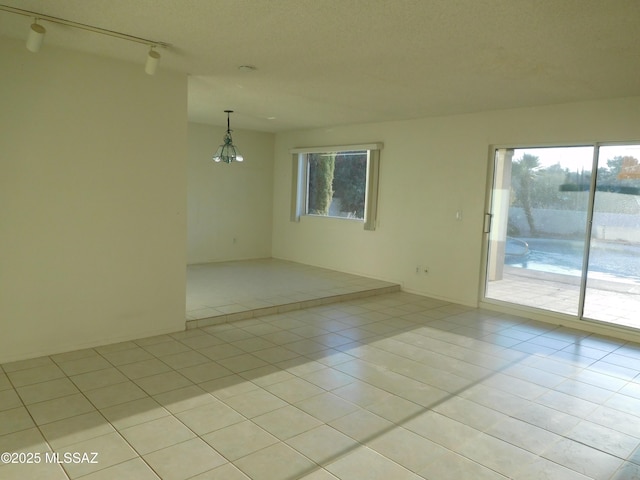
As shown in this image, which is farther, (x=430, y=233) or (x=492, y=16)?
(x=430, y=233)

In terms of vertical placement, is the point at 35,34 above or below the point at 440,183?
above

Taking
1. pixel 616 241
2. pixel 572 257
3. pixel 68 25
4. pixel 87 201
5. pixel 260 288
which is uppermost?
pixel 68 25

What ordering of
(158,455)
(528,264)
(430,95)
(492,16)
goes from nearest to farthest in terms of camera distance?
(158,455)
(492,16)
(430,95)
(528,264)

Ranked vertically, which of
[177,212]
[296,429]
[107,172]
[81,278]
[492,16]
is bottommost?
[296,429]

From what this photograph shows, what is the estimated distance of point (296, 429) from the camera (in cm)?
262

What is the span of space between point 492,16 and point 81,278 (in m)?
3.51

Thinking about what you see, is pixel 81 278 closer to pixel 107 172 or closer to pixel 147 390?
pixel 107 172

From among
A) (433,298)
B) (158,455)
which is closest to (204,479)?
(158,455)

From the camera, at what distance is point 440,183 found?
5.92 meters

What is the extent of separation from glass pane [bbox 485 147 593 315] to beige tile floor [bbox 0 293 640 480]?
813 millimetres

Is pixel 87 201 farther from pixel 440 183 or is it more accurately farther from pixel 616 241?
pixel 616 241

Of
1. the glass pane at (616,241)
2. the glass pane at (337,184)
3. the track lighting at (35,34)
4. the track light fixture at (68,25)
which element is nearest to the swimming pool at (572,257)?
the glass pane at (616,241)

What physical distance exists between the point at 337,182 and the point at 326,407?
5.01 metres

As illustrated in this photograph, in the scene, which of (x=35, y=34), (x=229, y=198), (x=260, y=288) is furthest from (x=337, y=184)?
(x=35, y=34)
